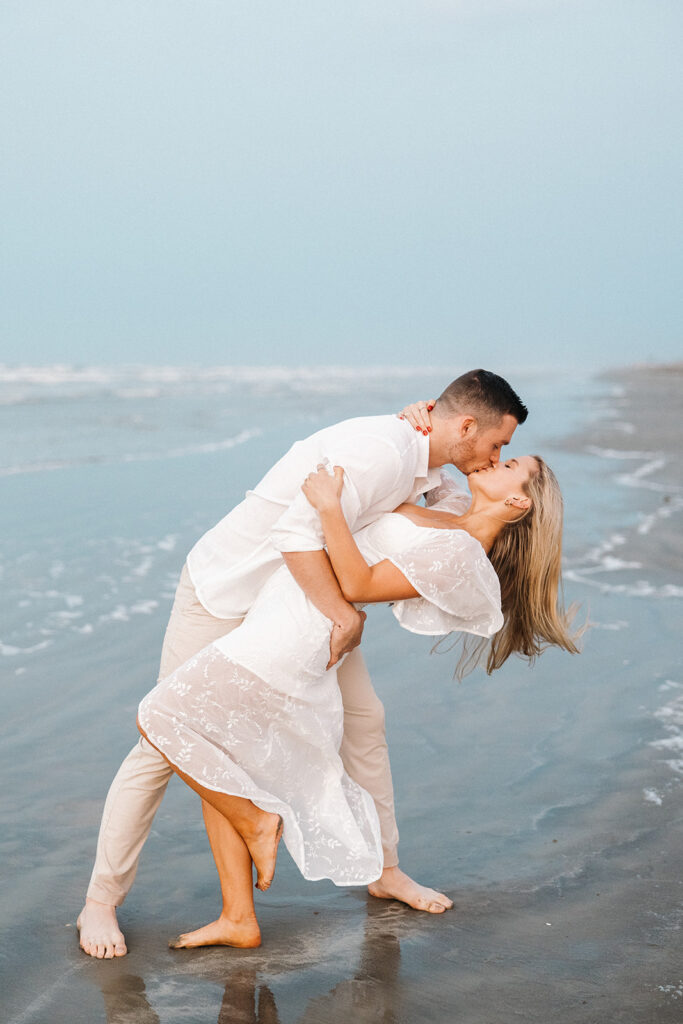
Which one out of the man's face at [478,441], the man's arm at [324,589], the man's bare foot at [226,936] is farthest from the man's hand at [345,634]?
the man's bare foot at [226,936]

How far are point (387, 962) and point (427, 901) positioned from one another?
40 centimetres

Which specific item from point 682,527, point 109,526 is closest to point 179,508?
point 109,526

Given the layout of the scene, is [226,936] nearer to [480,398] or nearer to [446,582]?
[446,582]

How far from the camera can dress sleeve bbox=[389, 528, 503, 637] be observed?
3.30 meters

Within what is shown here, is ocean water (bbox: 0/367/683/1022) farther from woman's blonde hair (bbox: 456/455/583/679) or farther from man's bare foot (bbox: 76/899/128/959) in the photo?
woman's blonde hair (bbox: 456/455/583/679)

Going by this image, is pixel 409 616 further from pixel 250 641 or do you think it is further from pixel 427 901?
pixel 427 901

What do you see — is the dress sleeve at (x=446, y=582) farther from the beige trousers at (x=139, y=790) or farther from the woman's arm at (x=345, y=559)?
the beige trousers at (x=139, y=790)

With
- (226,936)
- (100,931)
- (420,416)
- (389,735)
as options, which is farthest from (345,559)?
(389,735)

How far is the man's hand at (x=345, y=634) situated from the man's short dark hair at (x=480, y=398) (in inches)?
30.5

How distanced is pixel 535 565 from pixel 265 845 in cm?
128

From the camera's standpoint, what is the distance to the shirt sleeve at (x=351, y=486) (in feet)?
10.6

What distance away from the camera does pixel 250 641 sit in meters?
3.27

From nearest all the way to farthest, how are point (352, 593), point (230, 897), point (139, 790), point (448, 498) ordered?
point (352, 593), point (230, 897), point (139, 790), point (448, 498)

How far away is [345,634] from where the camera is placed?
329 cm
